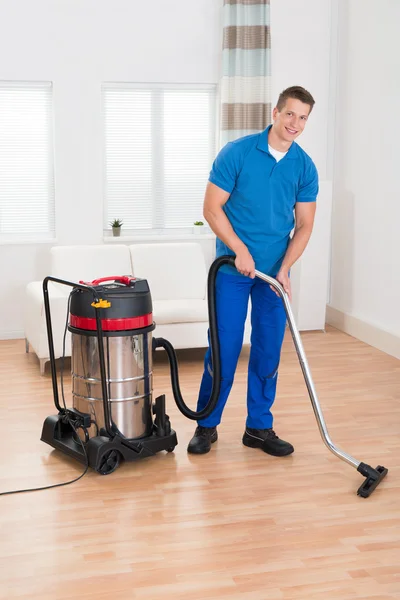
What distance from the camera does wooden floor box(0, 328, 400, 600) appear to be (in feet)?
7.10

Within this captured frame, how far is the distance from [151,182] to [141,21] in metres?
1.10

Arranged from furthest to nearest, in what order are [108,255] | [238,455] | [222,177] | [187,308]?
1. [108,255]
2. [187,308]
3. [238,455]
4. [222,177]

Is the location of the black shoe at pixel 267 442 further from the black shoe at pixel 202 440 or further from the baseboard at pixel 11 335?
the baseboard at pixel 11 335

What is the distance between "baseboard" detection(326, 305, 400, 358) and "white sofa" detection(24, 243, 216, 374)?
1.14 m

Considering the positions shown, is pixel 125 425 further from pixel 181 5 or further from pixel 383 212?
pixel 181 5

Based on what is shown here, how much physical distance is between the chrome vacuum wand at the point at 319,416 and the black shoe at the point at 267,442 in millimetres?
317

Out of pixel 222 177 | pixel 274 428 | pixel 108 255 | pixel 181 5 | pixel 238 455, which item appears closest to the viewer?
pixel 222 177

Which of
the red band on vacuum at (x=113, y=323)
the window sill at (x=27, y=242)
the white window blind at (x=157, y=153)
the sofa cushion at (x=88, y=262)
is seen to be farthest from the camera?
the white window blind at (x=157, y=153)

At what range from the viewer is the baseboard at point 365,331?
4852 mm

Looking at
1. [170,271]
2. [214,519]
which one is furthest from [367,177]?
[214,519]

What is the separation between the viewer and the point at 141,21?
5230 millimetres

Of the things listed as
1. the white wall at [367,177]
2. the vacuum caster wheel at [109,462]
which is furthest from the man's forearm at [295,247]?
the white wall at [367,177]

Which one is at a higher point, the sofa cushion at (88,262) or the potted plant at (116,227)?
the potted plant at (116,227)

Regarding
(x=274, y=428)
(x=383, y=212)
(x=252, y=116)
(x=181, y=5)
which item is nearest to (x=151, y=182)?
(x=252, y=116)
